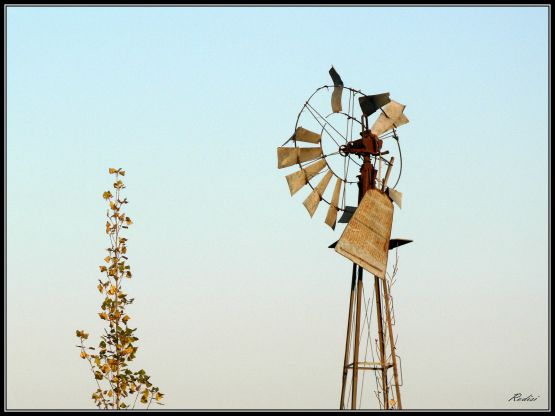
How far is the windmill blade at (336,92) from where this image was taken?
9.40 m

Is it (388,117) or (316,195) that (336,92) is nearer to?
(388,117)

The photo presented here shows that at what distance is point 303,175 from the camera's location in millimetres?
9391

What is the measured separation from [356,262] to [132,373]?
9.53 ft

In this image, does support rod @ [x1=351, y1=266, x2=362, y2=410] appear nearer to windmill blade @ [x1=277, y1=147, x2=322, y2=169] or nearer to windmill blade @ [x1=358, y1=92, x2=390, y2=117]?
windmill blade @ [x1=277, y1=147, x2=322, y2=169]

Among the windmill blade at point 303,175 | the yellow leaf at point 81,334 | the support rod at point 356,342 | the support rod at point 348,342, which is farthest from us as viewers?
the windmill blade at point 303,175

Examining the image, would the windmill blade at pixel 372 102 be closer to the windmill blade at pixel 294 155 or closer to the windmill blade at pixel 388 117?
the windmill blade at pixel 388 117

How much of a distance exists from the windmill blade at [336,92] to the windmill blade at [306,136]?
34cm

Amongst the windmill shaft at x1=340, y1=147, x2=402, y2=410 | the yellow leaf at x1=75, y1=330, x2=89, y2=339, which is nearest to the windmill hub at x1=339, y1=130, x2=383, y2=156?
the windmill shaft at x1=340, y1=147, x2=402, y2=410

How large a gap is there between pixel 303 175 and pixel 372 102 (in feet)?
3.48

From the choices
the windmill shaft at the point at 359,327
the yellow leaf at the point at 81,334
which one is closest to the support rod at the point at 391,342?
the windmill shaft at the point at 359,327

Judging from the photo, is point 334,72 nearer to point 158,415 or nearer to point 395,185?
point 395,185

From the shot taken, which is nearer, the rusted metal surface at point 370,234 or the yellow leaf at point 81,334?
the yellow leaf at point 81,334

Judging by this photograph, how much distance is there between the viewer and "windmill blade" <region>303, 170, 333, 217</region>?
9398 mm

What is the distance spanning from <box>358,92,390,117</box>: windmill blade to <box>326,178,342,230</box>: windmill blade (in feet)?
2.61
